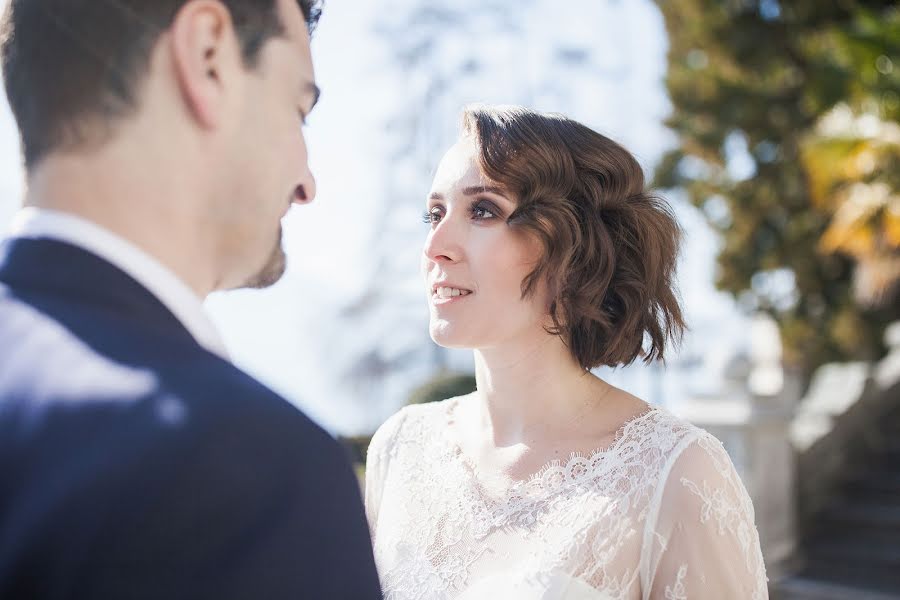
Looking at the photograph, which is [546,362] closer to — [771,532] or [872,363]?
[771,532]

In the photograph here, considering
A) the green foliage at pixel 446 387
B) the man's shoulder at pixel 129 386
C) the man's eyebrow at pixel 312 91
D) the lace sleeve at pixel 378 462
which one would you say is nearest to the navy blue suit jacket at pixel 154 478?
the man's shoulder at pixel 129 386

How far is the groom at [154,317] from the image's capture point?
72 centimetres

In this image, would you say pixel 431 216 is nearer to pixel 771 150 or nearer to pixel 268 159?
pixel 268 159

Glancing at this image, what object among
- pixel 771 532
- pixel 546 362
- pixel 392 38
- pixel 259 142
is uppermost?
pixel 392 38

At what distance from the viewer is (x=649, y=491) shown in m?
2.31

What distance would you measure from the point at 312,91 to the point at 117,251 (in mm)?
328

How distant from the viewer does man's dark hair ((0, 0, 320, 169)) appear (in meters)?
0.90

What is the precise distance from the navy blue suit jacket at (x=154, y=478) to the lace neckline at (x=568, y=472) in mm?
1689

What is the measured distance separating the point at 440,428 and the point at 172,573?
2263mm

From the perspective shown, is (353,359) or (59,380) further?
(353,359)

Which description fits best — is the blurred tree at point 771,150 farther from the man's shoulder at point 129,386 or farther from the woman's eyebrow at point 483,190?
the man's shoulder at point 129,386

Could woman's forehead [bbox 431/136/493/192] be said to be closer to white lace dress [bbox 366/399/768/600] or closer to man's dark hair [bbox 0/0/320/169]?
white lace dress [bbox 366/399/768/600]

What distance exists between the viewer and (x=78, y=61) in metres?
0.91

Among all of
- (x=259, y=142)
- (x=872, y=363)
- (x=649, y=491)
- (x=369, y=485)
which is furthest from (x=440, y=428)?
(x=872, y=363)
